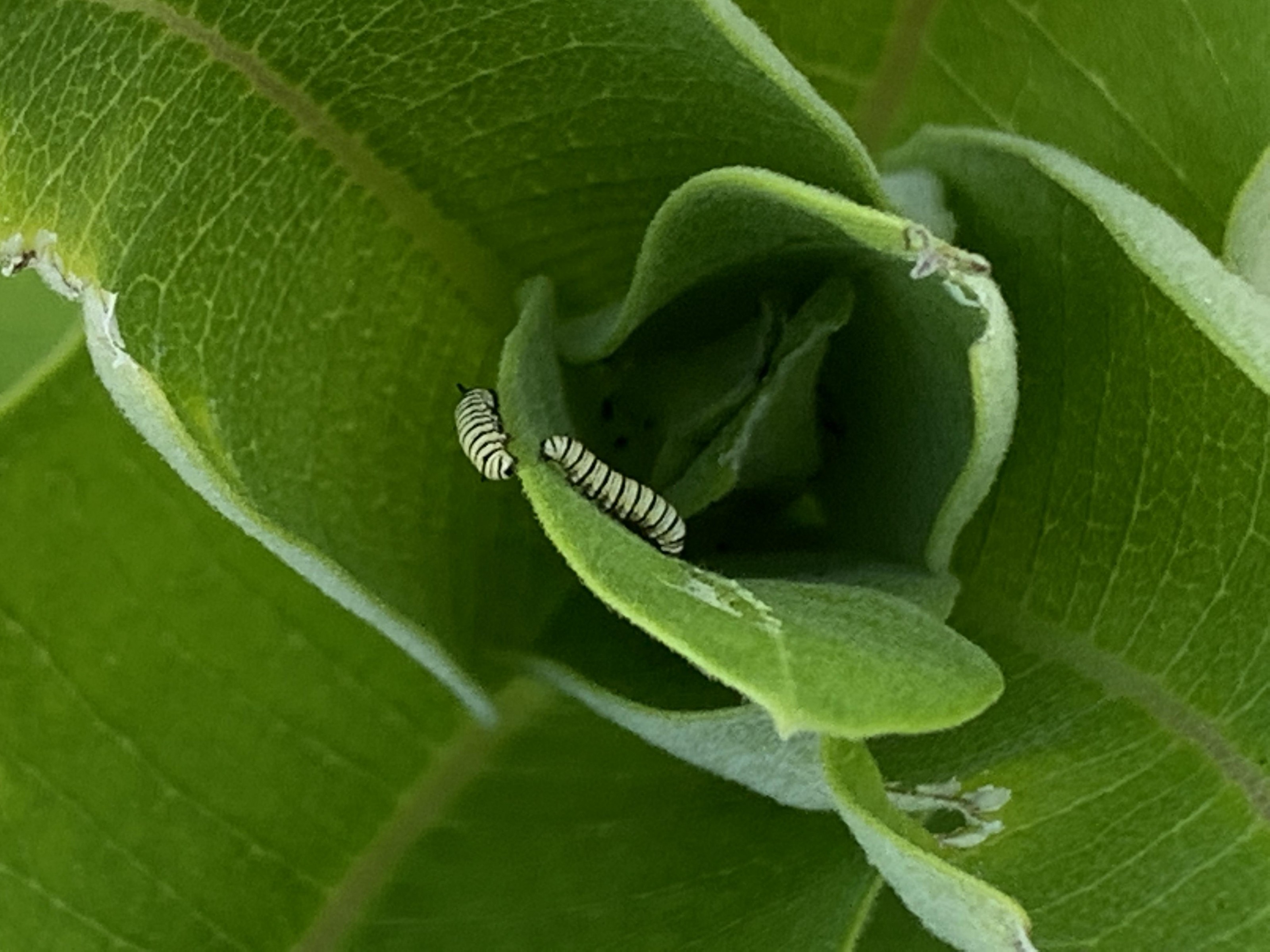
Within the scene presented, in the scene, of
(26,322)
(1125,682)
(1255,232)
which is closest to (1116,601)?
(1125,682)

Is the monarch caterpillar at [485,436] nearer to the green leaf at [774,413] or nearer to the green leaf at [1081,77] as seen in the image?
the green leaf at [774,413]

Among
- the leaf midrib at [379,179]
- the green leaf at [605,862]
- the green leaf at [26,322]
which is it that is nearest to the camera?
the leaf midrib at [379,179]

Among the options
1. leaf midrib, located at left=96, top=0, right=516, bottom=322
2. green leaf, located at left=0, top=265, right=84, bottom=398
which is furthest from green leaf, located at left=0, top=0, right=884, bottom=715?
green leaf, located at left=0, top=265, right=84, bottom=398

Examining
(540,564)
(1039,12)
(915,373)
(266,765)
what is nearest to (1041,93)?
(1039,12)

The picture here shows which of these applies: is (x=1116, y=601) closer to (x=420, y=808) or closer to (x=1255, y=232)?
(x=1255, y=232)

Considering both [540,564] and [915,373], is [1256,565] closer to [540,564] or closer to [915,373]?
[915,373]

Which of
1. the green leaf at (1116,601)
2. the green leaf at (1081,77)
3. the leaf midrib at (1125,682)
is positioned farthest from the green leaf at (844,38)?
the leaf midrib at (1125,682)
